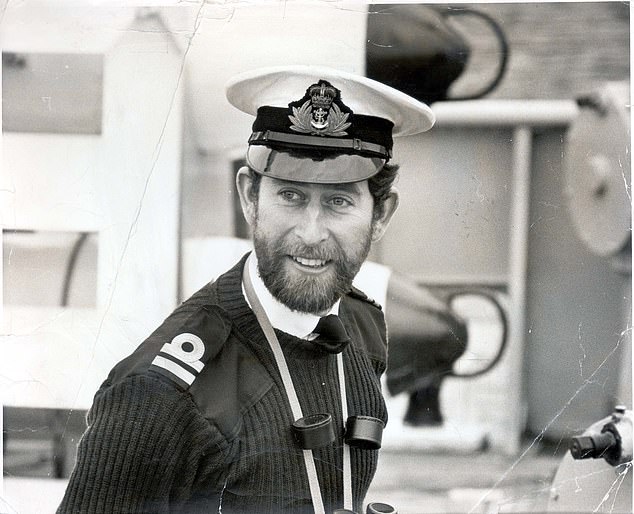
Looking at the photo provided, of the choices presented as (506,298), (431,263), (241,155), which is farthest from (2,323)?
(506,298)

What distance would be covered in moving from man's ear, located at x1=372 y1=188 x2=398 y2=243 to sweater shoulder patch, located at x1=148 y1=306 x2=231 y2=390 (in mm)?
486

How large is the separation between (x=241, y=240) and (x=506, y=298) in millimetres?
783

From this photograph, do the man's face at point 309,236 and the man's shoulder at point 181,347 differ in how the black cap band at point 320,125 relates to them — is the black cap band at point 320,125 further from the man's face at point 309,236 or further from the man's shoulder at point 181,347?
the man's shoulder at point 181,347

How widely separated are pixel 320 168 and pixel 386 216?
0.81 ft

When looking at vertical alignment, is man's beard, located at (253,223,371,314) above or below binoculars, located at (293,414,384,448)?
above

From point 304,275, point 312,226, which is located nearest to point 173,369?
point 304,275

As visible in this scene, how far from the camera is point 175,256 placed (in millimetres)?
2121

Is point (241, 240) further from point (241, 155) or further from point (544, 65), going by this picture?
point (544, 65)

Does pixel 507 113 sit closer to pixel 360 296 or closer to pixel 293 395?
pixel 360 296

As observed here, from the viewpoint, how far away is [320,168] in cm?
203

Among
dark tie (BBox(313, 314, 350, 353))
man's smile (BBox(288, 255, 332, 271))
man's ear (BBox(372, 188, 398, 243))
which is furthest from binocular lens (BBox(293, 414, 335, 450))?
man's ear (BBox(372, 188, 398, 243))

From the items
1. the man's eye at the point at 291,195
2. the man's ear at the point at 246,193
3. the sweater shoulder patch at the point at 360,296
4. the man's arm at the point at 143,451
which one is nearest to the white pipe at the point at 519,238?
the sweater shoulder patch at the point at 360,296

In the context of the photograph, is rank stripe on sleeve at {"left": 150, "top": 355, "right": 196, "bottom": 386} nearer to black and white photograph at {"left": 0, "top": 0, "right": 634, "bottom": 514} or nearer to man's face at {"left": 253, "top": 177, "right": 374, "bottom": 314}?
black and white photograph at {"left": 0, "top": 0, "right": 634, "bottom": 514}

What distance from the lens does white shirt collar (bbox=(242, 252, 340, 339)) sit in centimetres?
206
